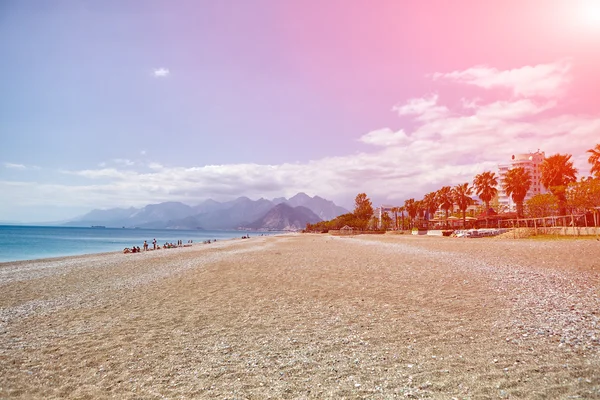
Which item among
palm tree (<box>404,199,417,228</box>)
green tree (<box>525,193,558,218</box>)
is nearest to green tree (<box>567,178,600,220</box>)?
green tree (<box>525,193,558,218</box>)

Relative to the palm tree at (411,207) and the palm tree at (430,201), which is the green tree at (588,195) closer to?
the palm tree at (430,201)

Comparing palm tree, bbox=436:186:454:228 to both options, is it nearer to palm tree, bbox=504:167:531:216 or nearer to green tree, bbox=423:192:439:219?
green tree, bbox=423:192:439:219

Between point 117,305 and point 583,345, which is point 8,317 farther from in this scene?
point 583,345

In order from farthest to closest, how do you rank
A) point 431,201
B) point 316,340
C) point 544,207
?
point 431,201
point 544,207
point 316,340

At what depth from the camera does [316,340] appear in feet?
29.1

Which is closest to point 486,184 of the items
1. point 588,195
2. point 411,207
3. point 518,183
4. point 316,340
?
point 518,183

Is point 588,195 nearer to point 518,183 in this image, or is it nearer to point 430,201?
point 518,183

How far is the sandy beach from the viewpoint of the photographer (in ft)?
21.1

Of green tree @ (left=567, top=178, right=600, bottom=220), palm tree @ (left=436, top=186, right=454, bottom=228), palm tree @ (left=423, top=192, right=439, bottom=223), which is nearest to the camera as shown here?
green tree @ (left=567, top=178, right=600, bottom=220)

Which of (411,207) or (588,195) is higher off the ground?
(411,207)

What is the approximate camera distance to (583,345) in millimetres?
7695

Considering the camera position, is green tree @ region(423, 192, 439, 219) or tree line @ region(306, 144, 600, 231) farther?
green tree @ region(423, 192, 439, 219)

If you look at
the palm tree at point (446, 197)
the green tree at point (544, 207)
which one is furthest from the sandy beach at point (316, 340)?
the palm tree at point (446, 197)

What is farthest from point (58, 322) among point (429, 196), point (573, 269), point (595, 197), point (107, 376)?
point (429, 196)
